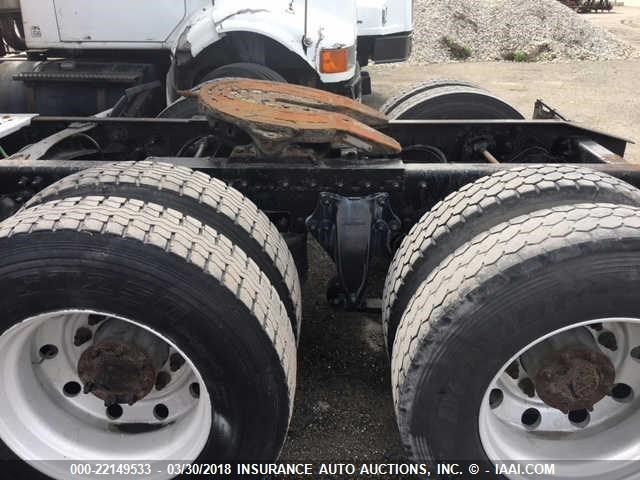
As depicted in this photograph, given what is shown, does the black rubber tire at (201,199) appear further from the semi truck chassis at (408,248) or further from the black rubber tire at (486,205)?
the black rubber tire at (486,205)

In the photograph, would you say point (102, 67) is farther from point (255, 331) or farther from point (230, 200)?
point (255, 331)

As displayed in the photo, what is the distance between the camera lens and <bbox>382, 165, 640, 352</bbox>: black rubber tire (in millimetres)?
2186

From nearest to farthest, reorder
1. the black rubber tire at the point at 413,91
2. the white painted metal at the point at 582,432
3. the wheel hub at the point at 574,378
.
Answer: the wheel hub at the point at 574,378
the white painted metal at the point at 582,432
the black rubber tire at the point at 413,91

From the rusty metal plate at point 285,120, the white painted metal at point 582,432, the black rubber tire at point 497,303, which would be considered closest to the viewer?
the black rubber tire at point 497,303

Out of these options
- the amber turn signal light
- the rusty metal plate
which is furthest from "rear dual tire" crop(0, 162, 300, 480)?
the amber turn signal light

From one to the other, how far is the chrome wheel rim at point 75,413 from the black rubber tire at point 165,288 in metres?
0.19

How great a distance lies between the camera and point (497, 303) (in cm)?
187

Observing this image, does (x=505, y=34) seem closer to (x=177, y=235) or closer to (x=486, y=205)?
(x=486, y=205)

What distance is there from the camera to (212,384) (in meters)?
2.02

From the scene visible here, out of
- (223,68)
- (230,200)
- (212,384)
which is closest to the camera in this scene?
(212,384)

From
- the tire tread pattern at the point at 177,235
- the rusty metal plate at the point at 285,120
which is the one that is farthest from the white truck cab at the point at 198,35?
the tire tread pattern at the point at 177,235

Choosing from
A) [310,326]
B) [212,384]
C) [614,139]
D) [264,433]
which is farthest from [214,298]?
[614,139]

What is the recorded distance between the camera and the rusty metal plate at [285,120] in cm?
261

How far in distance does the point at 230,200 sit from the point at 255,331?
0.65m
